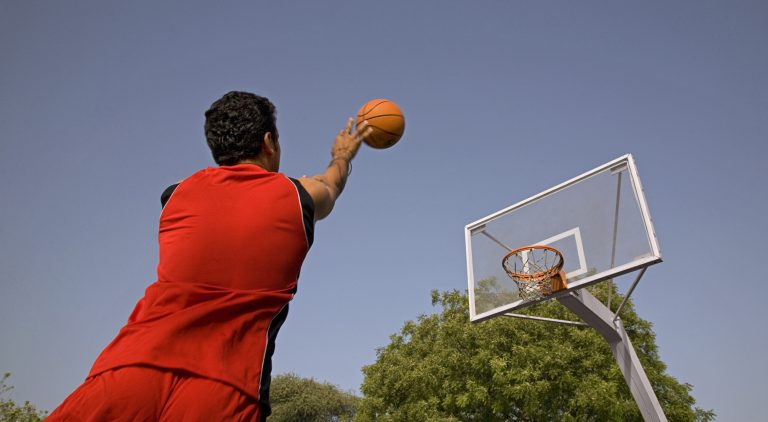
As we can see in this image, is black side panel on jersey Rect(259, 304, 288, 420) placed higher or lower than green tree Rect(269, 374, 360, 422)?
lower

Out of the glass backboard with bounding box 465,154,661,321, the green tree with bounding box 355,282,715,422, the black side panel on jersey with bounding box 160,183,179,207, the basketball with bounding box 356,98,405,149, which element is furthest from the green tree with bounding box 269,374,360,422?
the black side panel on jersey with bounding box 160,183,179,207

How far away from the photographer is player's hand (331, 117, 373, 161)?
242cm

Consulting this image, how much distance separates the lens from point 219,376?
151 centimetres

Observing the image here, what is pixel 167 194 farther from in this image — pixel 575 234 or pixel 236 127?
pixel 575 234

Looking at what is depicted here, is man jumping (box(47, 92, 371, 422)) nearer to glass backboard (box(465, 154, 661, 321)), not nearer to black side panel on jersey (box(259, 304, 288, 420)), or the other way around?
black side panel on jersey (box(259, 304, 288, 420))

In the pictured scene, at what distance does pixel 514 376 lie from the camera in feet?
56.9

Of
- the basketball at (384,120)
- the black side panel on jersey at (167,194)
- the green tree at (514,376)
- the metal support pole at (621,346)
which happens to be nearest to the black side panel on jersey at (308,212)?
the black side panel on jersey at (167,194)

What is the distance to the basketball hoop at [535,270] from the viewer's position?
10078 mm

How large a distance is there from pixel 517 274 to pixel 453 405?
966 centimetres

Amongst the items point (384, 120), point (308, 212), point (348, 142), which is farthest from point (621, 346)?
point (308, 212)

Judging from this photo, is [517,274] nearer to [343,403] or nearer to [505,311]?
[505,311]

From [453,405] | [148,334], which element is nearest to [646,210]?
[148,334]

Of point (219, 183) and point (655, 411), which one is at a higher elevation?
point (655, 411)

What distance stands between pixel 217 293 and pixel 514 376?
55.9 ft
